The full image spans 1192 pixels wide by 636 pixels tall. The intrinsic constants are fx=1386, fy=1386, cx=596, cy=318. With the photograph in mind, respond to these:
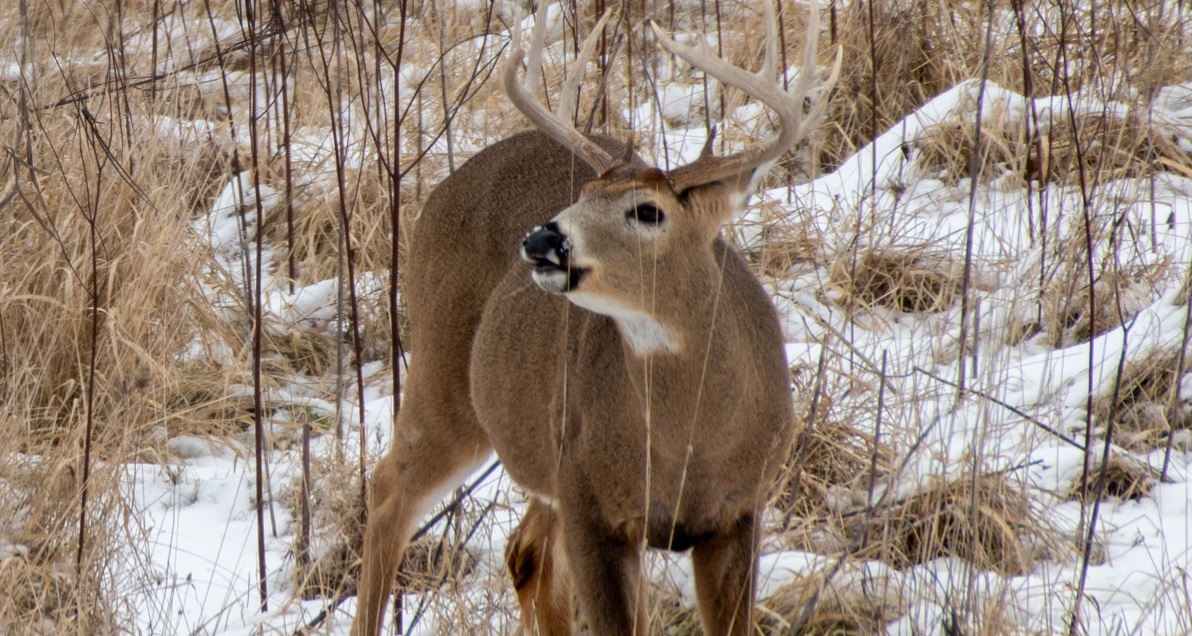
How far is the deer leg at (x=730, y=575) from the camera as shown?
2.84 meters

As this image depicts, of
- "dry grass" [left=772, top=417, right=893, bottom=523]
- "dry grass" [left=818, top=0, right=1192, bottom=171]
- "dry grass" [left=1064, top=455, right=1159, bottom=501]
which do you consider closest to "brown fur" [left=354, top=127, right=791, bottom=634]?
"dry grass" [left=772, top=417, right=893, bottom=523]

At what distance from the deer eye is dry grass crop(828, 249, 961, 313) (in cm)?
234

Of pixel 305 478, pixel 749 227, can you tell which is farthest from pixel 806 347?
pixel 305 478

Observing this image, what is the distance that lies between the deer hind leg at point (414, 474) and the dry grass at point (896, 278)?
73.4 inches

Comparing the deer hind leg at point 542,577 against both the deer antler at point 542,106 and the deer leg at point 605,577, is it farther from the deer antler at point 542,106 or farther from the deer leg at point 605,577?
the deer antler at point 542,106

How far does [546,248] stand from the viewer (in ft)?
8.36

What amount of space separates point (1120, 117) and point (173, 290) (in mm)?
3691

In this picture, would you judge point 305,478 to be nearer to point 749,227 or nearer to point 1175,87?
point 749,227

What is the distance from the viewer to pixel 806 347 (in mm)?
4598

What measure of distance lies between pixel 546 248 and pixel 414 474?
48.0 inches

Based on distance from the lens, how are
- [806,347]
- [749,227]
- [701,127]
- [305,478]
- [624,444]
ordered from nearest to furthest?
[624,444], [305,478], [806,347], [749,227], [701,127]

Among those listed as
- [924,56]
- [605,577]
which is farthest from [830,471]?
[924,56]

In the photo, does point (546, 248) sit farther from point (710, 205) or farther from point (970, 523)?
point (970, 523)

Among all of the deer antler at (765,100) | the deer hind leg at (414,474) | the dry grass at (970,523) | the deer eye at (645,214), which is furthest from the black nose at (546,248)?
the dry grass at (970,523)
